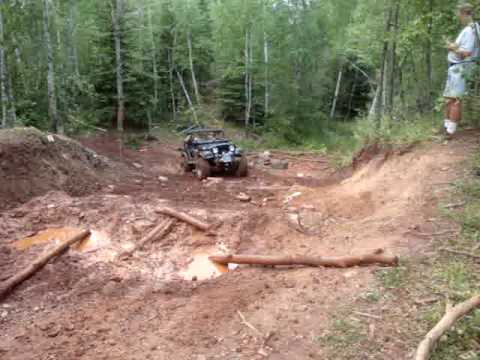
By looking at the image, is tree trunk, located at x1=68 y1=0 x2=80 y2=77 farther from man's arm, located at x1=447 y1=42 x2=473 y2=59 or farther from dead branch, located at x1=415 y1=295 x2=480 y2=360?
dead branch, located at x1=415 y1=295 x2=480 y2=360

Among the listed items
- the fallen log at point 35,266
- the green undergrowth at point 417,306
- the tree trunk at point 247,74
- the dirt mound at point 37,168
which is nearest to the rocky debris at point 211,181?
the dirt mound at point 37,168

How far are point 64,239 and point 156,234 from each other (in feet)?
4.11

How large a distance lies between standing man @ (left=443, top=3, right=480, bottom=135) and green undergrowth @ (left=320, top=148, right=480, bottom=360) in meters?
2.54

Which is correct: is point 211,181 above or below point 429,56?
below

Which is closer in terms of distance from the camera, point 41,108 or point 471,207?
point 471,207

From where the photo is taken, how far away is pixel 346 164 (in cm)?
1144

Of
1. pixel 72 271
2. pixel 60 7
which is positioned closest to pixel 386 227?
pixel 72 271

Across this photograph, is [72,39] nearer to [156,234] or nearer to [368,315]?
[156,234]

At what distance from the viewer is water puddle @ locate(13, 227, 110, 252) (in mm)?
5504

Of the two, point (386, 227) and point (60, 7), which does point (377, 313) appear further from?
point (60, 7)

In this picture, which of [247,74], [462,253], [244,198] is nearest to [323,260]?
[462,253]

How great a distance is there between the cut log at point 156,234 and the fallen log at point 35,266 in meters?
0.79

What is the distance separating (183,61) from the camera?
2411 cm

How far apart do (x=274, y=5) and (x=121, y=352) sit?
1944 cm
